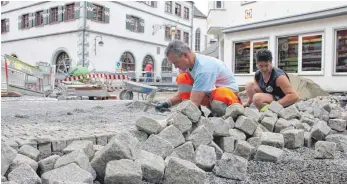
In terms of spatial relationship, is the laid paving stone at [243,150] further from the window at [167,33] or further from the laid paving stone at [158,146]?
the window at [167,33]

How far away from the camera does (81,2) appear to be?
915 inches

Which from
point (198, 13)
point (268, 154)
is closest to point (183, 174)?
point (268, 154)

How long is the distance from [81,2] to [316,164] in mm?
22696

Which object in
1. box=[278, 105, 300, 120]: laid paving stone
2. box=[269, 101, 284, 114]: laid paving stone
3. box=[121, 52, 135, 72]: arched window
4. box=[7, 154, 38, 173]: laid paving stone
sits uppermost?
box=[121, 52, 135, 72]: arched window

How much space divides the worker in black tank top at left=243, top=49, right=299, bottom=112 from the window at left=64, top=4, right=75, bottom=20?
69.9 feet

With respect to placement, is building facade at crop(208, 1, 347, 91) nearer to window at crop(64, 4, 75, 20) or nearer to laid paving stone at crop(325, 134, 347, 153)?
laid paving stone at crop(325, 134, 347, 153)

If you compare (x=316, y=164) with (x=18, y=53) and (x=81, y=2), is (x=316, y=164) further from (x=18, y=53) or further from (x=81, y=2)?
(x=18, y=53)

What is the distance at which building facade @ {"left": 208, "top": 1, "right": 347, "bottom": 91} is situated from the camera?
1001cm

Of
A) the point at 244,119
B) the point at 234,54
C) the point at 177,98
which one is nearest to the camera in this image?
the point at 244,119

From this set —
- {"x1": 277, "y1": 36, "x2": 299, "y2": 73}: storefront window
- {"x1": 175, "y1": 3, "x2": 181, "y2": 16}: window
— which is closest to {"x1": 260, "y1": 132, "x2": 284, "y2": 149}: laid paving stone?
{"x1": 277, "y1": 36, "x2": 299, "y2": 73}: storefront window

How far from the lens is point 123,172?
2025mm

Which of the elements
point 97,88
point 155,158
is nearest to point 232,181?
point 155,158

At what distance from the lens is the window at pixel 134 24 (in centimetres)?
2700

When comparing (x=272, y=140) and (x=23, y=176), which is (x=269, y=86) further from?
(x=23, y=176)
